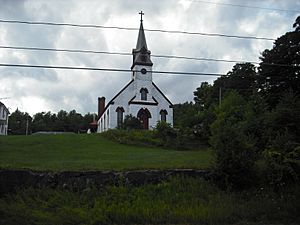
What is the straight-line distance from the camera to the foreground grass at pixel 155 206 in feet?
44.1

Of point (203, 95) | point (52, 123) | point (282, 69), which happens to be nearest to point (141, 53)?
point (203, 95)

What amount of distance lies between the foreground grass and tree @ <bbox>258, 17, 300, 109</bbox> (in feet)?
90.4

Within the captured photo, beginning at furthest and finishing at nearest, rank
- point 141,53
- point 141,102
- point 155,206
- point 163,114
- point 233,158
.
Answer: point 141,53
point 163,114
point 141,102
point 233,158
point 155,206

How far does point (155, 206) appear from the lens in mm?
14523

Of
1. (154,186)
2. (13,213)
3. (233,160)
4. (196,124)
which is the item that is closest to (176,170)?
(154,186)

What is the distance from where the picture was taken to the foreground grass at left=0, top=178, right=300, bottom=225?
13430 mm

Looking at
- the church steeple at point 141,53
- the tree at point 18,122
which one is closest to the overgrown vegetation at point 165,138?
the church steeple at point 141,53

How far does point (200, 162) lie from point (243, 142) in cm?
332

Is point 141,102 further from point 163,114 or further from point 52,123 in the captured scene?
point 52,123

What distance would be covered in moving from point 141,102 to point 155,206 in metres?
40.6

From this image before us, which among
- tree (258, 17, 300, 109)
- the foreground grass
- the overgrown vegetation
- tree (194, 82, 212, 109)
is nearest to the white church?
tree (194, 82, 212, 109)

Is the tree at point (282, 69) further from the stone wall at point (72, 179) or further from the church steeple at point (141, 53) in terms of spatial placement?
the stone wall at point (72, 179)

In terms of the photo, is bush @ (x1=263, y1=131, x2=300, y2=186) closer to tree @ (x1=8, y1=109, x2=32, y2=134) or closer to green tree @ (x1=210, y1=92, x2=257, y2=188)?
green tree @ (x1=210, y1=92, x2=257, y2=188)

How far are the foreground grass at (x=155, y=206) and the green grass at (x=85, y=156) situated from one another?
5.49 feet
